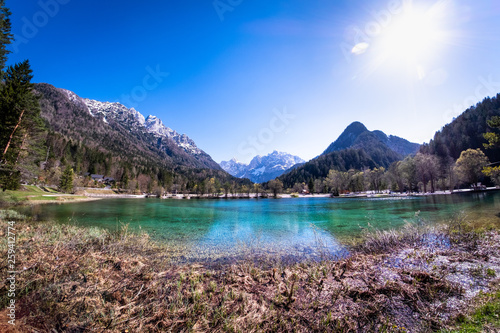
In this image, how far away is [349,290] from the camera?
21.3 feet

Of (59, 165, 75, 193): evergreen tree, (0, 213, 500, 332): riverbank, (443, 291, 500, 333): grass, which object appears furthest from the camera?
(59, 165, 75, 193): evergreen tree

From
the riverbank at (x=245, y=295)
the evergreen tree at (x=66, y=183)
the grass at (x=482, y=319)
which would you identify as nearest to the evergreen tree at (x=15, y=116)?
the riverbank at (x=245, y=295)

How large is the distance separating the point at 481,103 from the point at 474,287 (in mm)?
220304

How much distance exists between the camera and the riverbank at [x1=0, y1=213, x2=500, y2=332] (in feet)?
15.0

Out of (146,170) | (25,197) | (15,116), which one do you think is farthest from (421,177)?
(146,170)

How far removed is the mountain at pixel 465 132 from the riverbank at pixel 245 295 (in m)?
165

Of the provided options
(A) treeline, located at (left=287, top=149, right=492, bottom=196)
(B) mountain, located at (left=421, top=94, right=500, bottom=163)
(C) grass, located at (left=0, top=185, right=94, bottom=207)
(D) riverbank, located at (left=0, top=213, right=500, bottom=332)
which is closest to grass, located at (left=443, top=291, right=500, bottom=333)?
(D) riverbank, located at (left=0, top=213, right=500, bottom=332)

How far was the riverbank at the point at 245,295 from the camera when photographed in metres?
4.58

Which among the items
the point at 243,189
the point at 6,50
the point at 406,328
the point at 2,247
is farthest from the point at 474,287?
the point at 243,189

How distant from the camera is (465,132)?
134 m

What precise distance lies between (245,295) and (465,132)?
201837mm

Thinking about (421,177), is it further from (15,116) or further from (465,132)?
(15,116)

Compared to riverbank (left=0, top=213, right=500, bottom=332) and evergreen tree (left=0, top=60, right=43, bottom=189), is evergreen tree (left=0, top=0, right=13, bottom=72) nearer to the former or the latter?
evergreen tree (left=0, top=60, right=43, bottom=189)

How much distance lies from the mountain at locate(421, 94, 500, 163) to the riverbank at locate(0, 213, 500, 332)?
6487 inches
